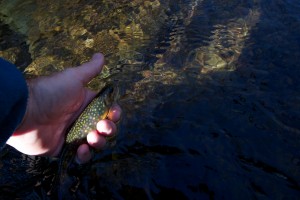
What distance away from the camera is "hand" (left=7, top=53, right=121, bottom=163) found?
3873 millimetres

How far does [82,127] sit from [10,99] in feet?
3.38

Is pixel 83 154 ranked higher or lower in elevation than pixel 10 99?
lower

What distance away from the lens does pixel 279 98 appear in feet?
15.8

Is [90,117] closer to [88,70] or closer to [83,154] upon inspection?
[83,154]

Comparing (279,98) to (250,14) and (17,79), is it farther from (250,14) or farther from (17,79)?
(17,79)

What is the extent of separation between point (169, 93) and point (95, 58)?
1.25 meters

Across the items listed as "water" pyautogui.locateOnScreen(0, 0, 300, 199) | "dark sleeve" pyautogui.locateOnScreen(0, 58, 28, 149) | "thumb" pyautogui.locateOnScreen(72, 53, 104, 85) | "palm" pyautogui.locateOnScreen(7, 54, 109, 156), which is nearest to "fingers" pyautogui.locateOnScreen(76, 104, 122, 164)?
"water" pyautogui.locateOnScreen(0, 0, 300, 199)

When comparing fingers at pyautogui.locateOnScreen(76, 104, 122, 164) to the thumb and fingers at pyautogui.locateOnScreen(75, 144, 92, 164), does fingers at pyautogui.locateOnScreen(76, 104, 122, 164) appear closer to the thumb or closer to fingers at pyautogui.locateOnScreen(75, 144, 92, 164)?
fingers at pyautogui.locateOnScreen(75, 144, 92, 164)

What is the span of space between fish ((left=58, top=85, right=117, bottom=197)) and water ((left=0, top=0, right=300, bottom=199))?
0.42 feet

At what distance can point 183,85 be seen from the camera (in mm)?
5230

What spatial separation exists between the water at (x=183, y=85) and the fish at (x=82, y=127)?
0.13m

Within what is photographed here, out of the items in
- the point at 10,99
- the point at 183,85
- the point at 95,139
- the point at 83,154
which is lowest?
the point at 183,85

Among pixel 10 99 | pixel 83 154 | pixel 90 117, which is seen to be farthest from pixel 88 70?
pixel 10 99

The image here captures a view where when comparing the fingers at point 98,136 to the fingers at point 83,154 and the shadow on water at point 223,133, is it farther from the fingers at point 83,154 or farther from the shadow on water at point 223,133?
the shadow on water at point 223,133
